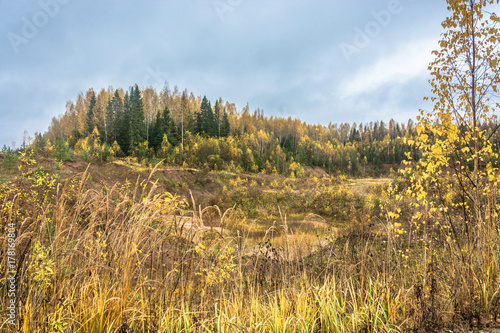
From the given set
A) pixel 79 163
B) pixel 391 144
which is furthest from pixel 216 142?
pixel 391 144

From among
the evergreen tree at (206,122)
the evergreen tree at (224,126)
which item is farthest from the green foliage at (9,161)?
the evergreen tree at (224,126)

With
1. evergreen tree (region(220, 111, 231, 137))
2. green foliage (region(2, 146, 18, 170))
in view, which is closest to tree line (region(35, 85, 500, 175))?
evergreen tree (region(220, 111, 231, 137))

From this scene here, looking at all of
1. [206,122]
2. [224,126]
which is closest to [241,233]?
[206,122]

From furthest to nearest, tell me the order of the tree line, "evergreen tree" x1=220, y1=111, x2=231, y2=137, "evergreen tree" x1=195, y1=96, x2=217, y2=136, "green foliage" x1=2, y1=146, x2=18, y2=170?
"evergreen tree" x1=220, y1=111, x2=231, y2=137 → "evergreen tree" x1=195, y1=96, x2=217, y2=136 → the tree line → "green foliage" x1=2, y1=146, x2=18, y2=170

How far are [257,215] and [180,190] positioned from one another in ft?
25.3

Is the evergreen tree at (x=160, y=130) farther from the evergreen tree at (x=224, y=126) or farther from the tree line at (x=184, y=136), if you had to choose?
the evergreen tree at (x=224, y=126)

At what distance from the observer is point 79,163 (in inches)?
712

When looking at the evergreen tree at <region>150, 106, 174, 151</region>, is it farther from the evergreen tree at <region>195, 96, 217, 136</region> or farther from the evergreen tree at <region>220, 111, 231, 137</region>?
the evergreen tree at <region>220, 111, 231, 137</region>

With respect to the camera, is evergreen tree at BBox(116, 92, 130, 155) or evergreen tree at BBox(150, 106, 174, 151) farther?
evergreen tree at BBox(150, 106, 174, 151)

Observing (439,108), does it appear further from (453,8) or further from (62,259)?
(62,259)

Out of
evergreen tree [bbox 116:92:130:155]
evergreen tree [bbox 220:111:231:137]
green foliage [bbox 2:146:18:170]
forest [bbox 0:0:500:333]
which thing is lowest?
forest [bbox 0:0:500:333]

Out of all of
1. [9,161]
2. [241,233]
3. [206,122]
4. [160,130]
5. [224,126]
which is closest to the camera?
[241,233]

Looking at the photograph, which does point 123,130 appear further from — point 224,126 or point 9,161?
point 9,161

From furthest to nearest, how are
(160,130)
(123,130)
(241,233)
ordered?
(160,130) < (123,130) < (241,233)
